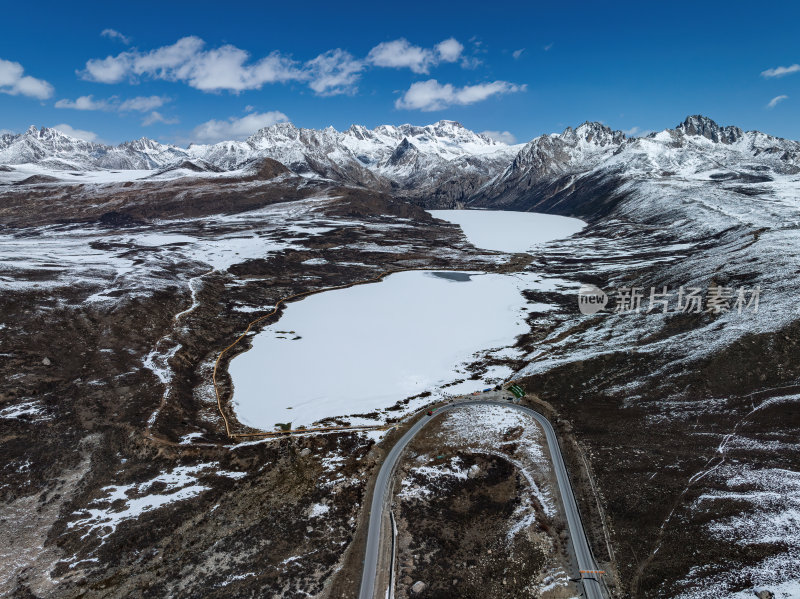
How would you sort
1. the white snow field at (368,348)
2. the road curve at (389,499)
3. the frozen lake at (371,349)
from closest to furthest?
the road curve at (389,499)
the frozen lake at (371,349)
the white snow field at (368,348)

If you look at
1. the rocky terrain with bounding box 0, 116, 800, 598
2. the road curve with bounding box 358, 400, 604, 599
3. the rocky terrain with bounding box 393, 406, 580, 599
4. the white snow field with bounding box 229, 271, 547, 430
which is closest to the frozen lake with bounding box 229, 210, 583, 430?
the white snow field with bounding box 229, 271, 547, 430

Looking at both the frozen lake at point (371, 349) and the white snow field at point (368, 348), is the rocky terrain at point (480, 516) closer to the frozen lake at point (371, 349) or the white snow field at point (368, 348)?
the frozen lake at point (371, 349)

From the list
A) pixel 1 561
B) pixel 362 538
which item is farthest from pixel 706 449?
pixel 1 561

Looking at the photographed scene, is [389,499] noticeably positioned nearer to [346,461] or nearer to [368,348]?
[346,461]

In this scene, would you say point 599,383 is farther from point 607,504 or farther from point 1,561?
point 1,561

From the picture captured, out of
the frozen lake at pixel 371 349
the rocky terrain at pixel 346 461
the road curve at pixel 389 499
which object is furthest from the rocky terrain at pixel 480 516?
the frozen lake at pixel 371 349

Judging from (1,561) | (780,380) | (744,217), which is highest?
(744,217)
